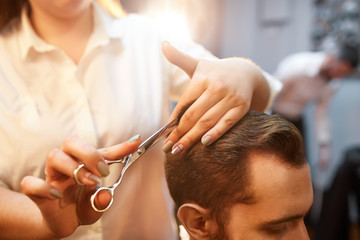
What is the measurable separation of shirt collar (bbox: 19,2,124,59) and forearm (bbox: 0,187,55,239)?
0.68 ft

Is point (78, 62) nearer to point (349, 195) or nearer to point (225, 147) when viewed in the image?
point (225, 147)

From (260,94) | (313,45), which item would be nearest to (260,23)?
(260,94)

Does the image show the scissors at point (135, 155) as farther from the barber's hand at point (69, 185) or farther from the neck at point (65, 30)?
the neck at point (65, 30)

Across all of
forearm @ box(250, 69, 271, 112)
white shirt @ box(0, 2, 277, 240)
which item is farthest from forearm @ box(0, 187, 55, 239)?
forearm @ box(250, 69, 271, 112)

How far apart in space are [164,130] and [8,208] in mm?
228

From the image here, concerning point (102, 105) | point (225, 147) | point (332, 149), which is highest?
point (102, 105)

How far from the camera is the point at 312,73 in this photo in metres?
2.40

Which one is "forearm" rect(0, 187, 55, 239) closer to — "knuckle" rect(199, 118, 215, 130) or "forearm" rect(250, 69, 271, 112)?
"knuckle" rect(199, 118, 215, 130)

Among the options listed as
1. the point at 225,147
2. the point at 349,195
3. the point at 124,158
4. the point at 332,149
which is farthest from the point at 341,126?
the point at 124,158

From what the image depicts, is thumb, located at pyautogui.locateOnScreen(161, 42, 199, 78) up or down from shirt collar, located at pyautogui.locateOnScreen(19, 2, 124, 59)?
down

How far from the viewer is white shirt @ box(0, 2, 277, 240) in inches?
19.2

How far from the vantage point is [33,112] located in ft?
1.59

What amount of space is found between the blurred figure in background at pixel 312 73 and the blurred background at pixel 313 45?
3cm

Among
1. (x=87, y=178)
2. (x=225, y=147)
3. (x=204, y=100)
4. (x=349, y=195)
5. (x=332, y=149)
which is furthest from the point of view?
(x=332, y=149)
